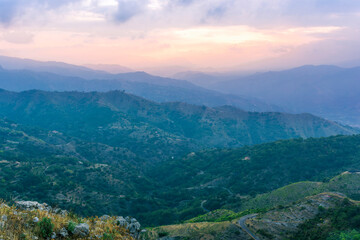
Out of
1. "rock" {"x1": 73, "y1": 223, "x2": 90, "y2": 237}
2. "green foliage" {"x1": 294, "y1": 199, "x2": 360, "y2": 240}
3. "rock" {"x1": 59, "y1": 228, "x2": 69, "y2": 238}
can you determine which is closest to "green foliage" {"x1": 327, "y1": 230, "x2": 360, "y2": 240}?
"green foliage" {"x1": 294, "y1": 199, "x2": 360, "y2": 240}

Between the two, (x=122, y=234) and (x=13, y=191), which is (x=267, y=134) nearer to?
(x=13, y=191)

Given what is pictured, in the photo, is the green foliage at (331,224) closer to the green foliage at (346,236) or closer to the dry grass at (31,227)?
the green foliage at (346,236)

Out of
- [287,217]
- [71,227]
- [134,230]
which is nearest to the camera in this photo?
[71,227]

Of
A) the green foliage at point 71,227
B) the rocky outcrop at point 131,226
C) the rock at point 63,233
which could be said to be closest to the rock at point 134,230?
the rocky outcrop at point 131,226

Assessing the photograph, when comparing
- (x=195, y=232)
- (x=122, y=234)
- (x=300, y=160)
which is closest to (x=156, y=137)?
(x=300, y=160)

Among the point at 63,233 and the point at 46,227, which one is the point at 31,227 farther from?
the point at 63,233

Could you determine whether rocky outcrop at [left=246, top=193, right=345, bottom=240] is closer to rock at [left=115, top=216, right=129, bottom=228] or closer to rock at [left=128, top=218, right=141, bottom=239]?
rock at [left=128, top=218, right=141, bottom=239]

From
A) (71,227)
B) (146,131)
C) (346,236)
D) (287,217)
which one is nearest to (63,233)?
(71,227)

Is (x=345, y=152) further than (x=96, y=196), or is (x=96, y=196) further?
(x=345, y=152)

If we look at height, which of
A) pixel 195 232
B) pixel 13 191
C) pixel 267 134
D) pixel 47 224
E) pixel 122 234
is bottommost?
pixel 267 134

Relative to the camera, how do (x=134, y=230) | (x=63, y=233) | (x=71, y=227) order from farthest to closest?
1. (x=134, y=230)
2. (x=71, y=227)
3. (x=63, y=233)

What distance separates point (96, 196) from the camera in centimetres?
6091

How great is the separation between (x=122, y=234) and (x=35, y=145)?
106 m

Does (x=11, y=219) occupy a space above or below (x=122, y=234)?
above
